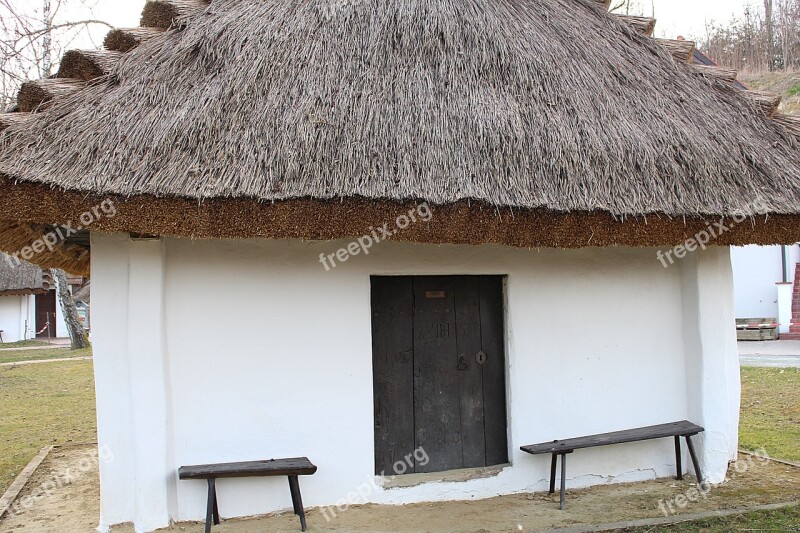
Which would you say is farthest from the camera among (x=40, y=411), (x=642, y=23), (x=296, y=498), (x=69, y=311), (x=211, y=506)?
(x=69, y=311)

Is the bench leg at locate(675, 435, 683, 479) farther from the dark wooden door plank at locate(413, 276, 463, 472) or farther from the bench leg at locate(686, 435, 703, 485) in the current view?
the dark wooden door plank at locate(413, 276, 463, 472)

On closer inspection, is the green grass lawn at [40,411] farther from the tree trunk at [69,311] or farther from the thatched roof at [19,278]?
the thatched roof at [19,278]

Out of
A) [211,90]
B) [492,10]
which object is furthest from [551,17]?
[211,90]

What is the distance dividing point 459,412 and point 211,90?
306 cm

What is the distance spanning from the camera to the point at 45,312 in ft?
88.4

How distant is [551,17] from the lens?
636 centimetres

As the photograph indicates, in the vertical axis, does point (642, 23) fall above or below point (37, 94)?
above

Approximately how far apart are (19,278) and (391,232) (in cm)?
2282

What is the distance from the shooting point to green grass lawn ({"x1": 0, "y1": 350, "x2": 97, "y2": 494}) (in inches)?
318

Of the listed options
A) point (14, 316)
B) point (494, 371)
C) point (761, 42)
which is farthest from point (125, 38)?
point (761, 42)

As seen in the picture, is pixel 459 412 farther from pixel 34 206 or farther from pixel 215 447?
pixel 34 206

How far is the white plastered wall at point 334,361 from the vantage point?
4824 millimetres

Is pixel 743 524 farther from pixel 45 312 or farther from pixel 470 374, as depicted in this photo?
pixel 45 312

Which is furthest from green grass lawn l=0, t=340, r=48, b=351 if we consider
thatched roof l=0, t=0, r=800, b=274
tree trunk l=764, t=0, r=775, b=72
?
tree trunk l=764, t=0, r=775, b=72
